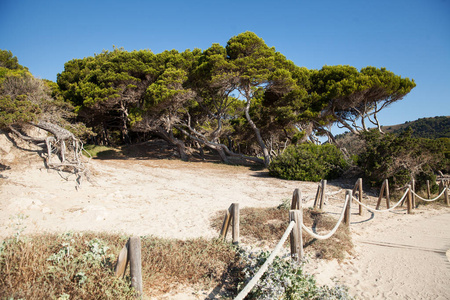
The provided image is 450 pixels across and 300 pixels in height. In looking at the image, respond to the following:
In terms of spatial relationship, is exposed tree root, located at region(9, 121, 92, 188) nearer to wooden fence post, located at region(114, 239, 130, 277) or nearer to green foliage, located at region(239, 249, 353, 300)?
wooden fence post, located at region(114, 239, 130, 277)

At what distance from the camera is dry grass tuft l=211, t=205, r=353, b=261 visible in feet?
14.9

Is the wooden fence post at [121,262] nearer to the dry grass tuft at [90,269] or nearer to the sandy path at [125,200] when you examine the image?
the dry grass tuft at [90,269]

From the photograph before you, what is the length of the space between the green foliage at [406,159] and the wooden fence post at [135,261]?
10.5 m

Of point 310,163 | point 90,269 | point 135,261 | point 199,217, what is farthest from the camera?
point 310,163

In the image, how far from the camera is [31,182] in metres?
8.47

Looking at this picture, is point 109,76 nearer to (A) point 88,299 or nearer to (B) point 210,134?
(B) point 210,134

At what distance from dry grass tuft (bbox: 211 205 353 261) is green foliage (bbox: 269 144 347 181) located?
19.5ft

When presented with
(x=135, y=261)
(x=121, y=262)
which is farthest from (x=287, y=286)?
(x=121, y=262)

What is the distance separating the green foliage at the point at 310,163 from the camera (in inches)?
478

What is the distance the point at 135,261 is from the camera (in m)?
2.48

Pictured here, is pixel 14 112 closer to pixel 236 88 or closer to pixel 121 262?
pixel 121 262

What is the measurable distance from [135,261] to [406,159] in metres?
11.1

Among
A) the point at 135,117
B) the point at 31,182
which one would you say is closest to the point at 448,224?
the point at 31,182

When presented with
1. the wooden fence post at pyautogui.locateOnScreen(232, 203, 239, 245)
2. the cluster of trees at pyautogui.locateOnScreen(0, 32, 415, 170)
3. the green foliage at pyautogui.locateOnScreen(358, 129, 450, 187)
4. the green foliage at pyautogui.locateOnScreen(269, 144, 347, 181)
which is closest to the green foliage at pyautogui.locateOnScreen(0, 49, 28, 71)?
the cluster of trees at pyautogui.locateOnScreen(0, 32, 415, 170)
